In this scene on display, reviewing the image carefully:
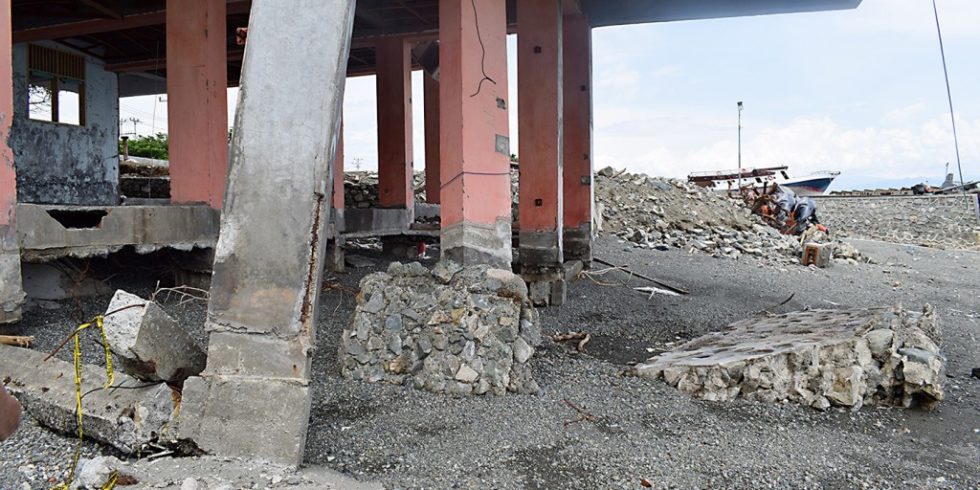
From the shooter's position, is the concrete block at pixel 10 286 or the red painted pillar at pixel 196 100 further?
the red painted pillar at pixel 196 100

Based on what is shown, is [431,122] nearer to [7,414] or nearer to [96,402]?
[96,402]

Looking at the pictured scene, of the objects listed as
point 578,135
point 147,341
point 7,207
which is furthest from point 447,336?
point 578,135

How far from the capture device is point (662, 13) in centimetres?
896

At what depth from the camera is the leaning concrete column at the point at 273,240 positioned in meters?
2.53

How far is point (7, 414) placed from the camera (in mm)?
1403

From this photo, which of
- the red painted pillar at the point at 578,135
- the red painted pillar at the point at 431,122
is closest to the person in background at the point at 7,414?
the red painted pillar at the point at 578,135

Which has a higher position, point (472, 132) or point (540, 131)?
point (540, 131)

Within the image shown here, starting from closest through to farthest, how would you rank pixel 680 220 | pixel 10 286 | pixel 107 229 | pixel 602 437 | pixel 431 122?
pixel 602 437
pixel 10 286
pixel 107 229
pixel 431 122
pixel 680 220

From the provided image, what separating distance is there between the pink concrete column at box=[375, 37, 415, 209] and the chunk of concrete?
7829mm

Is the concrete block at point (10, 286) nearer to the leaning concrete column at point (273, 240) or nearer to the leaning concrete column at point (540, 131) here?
the leaning concrete column at point (273, 240)

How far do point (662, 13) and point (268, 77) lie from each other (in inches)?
300

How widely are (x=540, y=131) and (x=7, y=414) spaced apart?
6.36 m

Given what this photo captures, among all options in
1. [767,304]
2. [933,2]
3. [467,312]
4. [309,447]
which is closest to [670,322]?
[767,304]

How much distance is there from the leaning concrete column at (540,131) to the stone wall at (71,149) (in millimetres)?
7840
